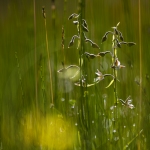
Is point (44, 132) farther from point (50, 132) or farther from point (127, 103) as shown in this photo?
point (127, 103)

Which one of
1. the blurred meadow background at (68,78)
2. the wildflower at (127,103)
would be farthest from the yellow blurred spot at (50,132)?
the wildflower at (127,103)

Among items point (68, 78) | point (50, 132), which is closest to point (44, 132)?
point (50, 132)

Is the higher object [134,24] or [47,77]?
[134,24]

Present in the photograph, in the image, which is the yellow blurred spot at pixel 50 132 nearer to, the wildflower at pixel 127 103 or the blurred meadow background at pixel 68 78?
the blurred meadow background at pixel 68 78

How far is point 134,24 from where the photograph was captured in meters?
0.94

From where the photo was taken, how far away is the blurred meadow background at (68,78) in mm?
938

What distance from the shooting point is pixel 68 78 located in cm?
95

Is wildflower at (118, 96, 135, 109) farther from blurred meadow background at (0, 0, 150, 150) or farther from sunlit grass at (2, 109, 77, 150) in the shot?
sunlit grass at (2, 109, 77, 150)

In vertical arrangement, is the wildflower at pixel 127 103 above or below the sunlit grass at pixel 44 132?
above

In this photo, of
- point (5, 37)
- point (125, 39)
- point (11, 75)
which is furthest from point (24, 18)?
point (125, 39)

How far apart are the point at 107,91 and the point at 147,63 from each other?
0.54 ft

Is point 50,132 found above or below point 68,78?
below

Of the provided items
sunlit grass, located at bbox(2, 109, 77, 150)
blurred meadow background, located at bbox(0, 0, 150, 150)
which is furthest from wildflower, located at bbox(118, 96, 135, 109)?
sunlit grass, located at bbox(2, 109, 77, 150)

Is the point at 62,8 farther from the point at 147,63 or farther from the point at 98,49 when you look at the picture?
the point at 147,63
